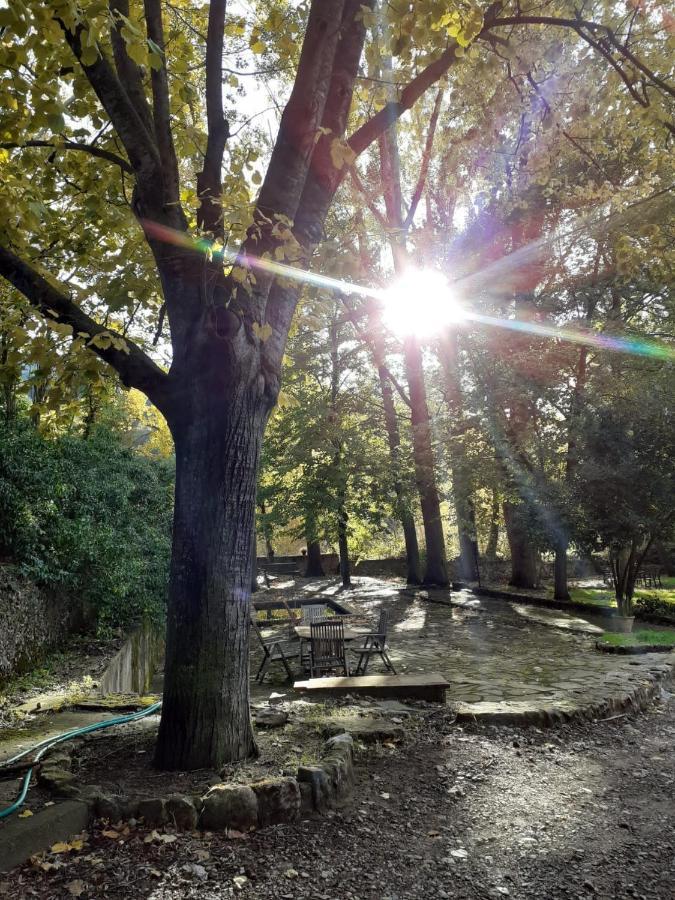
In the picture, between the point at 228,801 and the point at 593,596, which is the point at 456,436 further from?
the point at 228,801

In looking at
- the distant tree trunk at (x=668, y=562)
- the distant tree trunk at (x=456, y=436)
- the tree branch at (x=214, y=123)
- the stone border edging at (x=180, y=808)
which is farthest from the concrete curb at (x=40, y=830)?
the distant tree trunk at (x=668, y=562)

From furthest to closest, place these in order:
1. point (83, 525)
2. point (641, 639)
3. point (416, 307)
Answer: point (416, 307) → point (641, 639) → point (83, 525)

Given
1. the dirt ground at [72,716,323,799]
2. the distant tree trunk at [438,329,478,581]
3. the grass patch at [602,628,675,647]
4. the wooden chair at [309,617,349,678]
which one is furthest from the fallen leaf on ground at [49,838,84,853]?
the distant tree trunk at [438,329,478,581]

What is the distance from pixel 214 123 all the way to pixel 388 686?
5.90 metres

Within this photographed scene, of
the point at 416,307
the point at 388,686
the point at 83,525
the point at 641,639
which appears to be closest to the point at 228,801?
the point at 388,686

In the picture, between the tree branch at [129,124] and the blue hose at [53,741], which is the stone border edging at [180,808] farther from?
the tree branch at [129,124]

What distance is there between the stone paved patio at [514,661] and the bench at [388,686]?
0.27 m

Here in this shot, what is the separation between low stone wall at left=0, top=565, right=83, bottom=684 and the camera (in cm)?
644

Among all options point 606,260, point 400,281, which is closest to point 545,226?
point 606,260

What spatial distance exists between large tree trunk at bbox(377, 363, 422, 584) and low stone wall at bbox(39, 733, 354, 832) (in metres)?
17.3

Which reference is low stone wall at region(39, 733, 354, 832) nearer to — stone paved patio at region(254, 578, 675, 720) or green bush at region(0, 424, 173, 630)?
stone paved patio at region(254, 578, 675, 720)

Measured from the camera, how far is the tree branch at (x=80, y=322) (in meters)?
4.36

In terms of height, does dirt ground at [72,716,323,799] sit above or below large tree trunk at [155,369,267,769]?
below

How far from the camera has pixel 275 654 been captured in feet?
33.1
